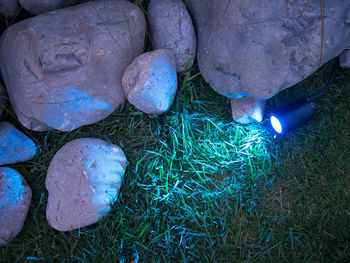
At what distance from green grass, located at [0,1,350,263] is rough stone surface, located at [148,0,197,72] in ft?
0.76

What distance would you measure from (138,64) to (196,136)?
73 centimetres

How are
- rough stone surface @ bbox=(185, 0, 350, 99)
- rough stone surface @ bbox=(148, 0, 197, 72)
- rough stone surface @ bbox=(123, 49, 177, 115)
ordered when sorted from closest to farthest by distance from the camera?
rough stone surface @ bbox=(185, 0, 350, 99) → rough stone surface @ bbox=(123, 49, 177, 115) → rough stone surface @ bbox=(148, 0, 197, 72)

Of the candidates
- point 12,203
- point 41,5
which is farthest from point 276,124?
point 12,203

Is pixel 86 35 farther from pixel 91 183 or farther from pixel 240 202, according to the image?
pixel 240 202

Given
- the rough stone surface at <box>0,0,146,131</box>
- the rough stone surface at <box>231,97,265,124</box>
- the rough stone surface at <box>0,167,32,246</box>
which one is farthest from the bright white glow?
the rough stone surface at <box>0,167,32,246</box>

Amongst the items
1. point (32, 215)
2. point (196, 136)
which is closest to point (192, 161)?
point (196, 136)

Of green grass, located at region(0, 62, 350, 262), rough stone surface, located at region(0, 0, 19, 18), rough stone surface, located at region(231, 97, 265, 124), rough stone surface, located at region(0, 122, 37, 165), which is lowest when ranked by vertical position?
green grass, located at region(0, 62, 350, 262)

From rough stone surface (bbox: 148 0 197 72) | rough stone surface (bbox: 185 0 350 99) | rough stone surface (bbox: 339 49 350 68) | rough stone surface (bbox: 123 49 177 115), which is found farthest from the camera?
rough stone surface (bbox: 339 49 350 68)

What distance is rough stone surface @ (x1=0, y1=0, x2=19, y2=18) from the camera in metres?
1.98

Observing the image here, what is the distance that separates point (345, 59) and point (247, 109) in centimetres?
91

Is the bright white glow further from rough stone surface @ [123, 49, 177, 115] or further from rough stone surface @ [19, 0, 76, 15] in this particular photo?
rough stone surface @ [19, 0, 76, 15]

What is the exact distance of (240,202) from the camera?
2.19m

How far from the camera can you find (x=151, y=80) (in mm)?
2016

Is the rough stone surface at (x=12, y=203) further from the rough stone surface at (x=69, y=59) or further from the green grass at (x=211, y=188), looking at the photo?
the rough stone surface at (x=69, y=59)
